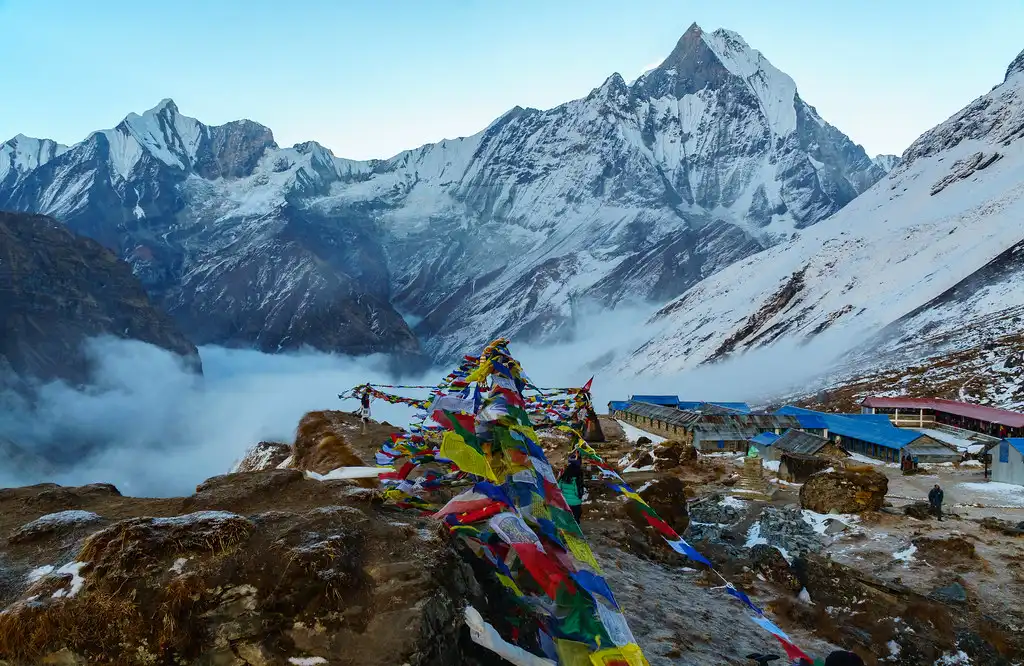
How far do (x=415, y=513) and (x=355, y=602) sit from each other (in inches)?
125

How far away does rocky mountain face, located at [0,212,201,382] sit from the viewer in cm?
16225

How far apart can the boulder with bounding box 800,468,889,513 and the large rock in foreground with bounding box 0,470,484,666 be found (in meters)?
24.2

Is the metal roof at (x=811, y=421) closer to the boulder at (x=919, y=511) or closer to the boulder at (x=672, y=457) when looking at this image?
the boulder at (x=672, y=457)

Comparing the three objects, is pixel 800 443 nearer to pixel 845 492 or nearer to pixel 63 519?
pixel 845 492

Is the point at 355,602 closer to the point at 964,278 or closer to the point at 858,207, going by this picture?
the point at 964,278

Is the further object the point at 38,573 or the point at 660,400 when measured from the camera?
the point at 660,400

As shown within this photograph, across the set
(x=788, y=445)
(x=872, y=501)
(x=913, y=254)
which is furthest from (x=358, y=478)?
(x=913, y=254)

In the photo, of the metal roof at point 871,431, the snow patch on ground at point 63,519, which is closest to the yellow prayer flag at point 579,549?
the snow patch on ground at point 63,519

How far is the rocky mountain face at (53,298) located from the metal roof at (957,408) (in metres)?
214

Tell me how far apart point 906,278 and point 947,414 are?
248ft

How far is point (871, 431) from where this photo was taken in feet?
176

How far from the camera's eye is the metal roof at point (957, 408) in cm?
5641

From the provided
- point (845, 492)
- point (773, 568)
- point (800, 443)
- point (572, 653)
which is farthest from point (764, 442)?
point (572, 653)

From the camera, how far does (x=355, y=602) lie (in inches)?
243
